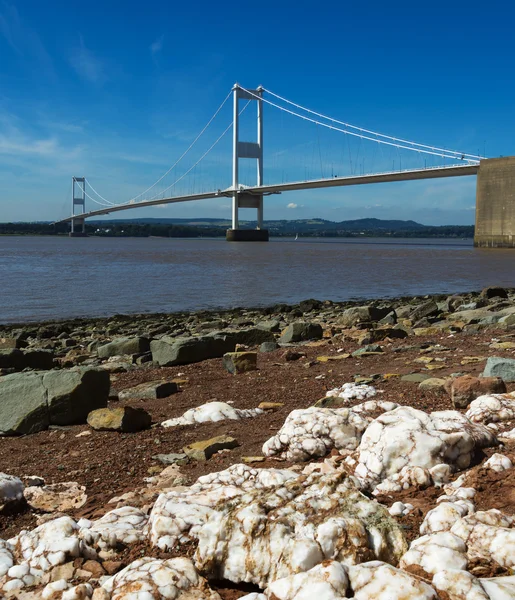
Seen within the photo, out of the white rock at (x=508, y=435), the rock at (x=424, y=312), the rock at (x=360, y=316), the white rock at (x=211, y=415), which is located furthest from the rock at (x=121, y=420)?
the rock at (x=424, y=312)

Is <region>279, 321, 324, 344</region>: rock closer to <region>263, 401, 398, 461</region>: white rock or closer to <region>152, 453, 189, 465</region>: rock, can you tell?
<region>152, 453, 189, 465</region>: rock

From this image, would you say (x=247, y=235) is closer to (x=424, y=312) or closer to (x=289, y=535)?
(x=424, y=312)

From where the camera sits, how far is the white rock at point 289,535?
1443 millimetres

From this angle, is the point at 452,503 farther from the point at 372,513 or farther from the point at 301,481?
the point at 301,481

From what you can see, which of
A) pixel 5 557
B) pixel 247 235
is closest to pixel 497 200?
pixel 247 235

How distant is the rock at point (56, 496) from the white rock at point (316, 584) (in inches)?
45.4

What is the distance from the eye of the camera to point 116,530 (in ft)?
5.81

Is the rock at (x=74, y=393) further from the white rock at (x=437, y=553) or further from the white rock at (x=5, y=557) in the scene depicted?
the white rock at (x=437, y=553)

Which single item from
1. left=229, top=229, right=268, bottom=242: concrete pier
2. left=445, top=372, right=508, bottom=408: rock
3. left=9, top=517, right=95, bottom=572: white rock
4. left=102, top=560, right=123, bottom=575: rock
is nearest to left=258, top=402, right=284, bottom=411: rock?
left=445, top=372, right=508, bottom=408: rock

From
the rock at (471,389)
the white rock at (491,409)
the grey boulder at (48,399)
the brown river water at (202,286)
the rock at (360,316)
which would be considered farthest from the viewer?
the brown river water at (202,286)

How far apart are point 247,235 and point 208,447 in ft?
194

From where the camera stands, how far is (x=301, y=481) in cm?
179

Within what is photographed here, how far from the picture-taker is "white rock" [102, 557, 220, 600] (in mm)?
1395

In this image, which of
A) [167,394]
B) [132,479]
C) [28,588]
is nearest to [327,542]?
[28,588]
